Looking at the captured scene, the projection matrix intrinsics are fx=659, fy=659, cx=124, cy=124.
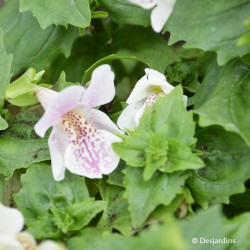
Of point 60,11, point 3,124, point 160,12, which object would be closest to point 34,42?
point 60,11

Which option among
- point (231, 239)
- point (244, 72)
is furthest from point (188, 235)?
point (244, 72)

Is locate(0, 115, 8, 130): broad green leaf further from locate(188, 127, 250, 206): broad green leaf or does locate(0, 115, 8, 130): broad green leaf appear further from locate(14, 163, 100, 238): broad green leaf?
locate(188, 127, 250, 206): broad green leaf

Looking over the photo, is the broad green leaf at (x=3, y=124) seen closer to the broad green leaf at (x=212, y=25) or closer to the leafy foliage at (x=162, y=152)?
the leafy foliage at (x=162, y=152)

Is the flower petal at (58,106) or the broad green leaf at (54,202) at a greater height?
the flower petal at (58,106)

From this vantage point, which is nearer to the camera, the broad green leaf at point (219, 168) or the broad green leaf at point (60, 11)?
the broad green leaf at point (219, 168)

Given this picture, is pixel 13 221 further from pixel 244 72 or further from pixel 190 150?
pixel 244 72

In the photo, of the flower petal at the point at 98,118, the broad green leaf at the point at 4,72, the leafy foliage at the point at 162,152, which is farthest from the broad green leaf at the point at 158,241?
the broad green leaf at the point at 4,72

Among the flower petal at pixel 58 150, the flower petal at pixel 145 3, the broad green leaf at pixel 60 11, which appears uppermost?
the flower petal at pixel 145 3
